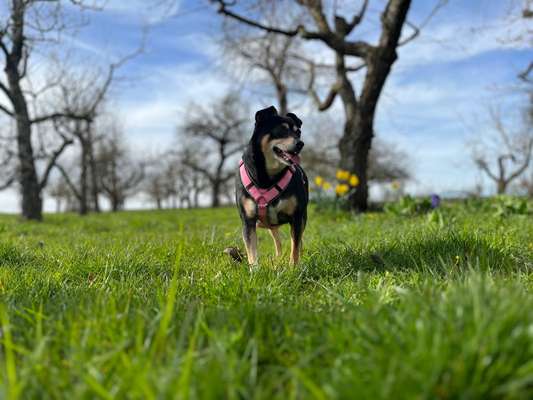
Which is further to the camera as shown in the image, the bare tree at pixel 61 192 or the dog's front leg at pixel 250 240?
the bare tree at pixel 61 192

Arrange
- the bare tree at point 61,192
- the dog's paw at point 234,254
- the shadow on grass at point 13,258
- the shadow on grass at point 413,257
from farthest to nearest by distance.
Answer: the bare tree at point 61,192 → the dog's paw at point 234,254 → the shadow on grass at point 13,258 → the shadow on grass at point 413,257

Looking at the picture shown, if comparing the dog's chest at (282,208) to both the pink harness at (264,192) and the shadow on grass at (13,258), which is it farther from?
the shadow on grass at (13,258)

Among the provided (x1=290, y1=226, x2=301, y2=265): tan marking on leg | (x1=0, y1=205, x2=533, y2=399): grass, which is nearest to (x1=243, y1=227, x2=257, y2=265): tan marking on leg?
(x1=290, y1=226, x2=301, y2=265): tan marking on leg

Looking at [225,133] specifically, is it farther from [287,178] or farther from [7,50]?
[287,178]

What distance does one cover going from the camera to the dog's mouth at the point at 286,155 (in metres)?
3.70

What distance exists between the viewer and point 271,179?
3.82m

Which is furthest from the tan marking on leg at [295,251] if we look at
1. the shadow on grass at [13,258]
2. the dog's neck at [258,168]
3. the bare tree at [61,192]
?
the bare tree at [61,192]

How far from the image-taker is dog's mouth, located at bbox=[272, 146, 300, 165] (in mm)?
3697

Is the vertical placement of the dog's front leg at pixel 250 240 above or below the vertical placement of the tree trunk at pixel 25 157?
below

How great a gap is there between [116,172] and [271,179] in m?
54.0

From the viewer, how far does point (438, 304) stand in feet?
5.65

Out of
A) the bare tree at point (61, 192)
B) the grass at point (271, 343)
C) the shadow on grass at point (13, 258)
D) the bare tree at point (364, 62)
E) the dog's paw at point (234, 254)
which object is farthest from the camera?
the bare tree at point (61, 192)

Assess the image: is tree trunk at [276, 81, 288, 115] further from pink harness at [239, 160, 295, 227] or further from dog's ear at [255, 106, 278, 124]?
pink harness at [239, 160, 295, 227]

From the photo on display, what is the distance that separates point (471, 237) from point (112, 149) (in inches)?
1443
